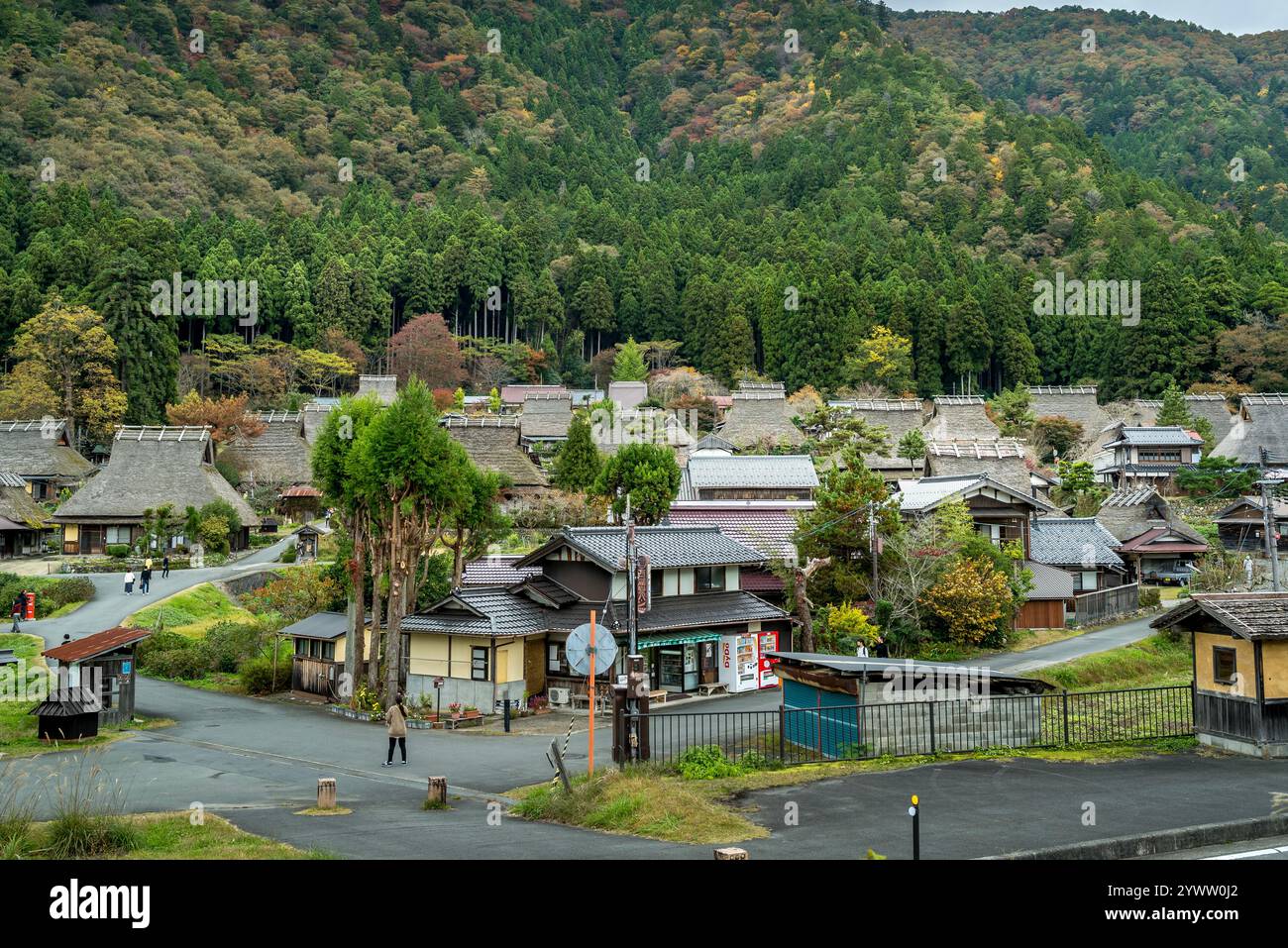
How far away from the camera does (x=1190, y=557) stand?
3806 cm

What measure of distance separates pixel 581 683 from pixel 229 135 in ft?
363

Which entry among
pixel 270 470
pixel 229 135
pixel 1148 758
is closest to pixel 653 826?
pixel 1148 758

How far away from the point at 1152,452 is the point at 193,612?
4609 centimetres

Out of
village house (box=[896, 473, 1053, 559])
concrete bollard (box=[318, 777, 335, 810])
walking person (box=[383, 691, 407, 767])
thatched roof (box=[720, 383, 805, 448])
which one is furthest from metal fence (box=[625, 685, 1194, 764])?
thatched roof (box=[720, 383, 805, 448])

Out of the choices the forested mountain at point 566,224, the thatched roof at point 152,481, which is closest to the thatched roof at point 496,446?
the thatched roof at point 152,481

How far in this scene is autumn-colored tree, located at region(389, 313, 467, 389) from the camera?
73812 millimetres

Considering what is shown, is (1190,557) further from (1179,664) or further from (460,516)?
(460,516)

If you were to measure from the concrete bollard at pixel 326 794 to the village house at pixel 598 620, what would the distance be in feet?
33.7

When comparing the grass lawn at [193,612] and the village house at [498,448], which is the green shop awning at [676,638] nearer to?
the grass lawn at [193,612]

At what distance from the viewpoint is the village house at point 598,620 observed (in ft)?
78.3

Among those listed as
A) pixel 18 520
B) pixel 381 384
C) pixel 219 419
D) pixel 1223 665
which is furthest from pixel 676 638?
pixel 381 384

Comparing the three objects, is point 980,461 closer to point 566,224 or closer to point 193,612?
point 193,612

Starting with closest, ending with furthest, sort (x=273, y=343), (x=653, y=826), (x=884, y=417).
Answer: (x=653, y=826) < (x=884, y=417) < (x=273, y=343)

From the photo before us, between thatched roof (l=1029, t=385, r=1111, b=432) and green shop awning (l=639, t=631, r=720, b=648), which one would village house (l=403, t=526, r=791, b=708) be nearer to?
green shop awning (l=639, t=631, r=720, b=648)
